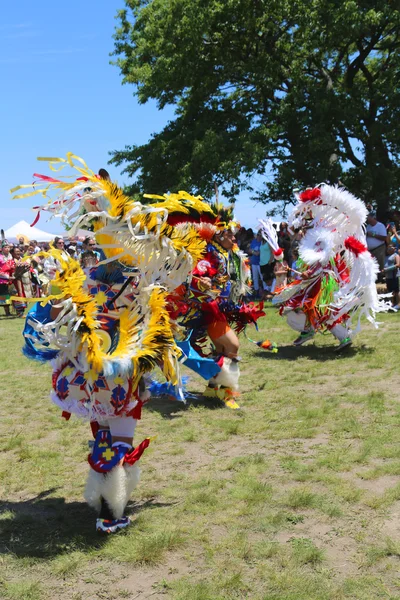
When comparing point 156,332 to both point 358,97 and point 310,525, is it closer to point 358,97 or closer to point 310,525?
point 310,525

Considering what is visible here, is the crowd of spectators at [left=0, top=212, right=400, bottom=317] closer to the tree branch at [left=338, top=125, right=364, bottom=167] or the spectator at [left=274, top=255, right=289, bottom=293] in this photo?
the spectator at [left=274, top=255, right=289, bottom=293]

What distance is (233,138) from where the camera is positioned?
16391 mm

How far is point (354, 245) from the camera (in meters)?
7.16

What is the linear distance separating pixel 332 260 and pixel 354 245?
297mm

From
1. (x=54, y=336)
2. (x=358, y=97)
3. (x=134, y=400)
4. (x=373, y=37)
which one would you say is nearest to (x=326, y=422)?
(x=134, y=400)

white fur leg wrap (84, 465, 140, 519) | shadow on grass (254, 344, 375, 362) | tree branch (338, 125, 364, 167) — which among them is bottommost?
white fur leg wrap (84, 465, 140, 519)

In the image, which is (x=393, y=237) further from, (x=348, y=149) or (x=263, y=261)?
(x=348, y=149)

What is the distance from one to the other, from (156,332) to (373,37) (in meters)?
16.1

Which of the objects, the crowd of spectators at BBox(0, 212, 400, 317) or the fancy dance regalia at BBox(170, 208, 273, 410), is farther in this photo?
the crowd of spectators at BBox(0, 212, 400, 317)

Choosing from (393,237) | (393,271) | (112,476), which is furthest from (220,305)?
(393,237)

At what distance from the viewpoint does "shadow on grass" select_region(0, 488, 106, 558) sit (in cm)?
318

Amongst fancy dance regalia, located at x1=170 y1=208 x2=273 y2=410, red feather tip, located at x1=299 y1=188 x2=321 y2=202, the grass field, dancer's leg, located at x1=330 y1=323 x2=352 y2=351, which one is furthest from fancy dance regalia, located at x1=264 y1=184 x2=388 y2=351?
fancy dance regalia, located at x1=170 y1=208 x2=273 y2=410

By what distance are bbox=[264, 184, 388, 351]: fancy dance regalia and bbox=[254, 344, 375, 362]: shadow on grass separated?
16.5 inches

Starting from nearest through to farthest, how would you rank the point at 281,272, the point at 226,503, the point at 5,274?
the point at 226,503 → the point at 281,272 → the point at 5,274
